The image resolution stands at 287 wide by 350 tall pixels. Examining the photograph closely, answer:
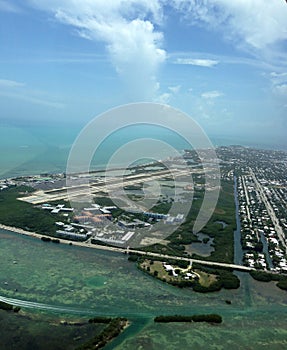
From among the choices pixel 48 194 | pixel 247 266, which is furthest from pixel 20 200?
pixel 247 266

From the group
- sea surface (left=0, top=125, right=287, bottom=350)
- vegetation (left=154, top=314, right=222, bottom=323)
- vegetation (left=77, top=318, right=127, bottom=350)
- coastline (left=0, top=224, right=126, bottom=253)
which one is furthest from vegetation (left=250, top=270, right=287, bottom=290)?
vegetation (left=77, top=318, right=127, bottom=350)

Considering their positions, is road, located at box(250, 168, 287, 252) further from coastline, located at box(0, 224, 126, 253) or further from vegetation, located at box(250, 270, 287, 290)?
coastline, located at box(0, 224, 126, 253)

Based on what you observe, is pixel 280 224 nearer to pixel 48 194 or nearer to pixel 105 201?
pixel 105 201

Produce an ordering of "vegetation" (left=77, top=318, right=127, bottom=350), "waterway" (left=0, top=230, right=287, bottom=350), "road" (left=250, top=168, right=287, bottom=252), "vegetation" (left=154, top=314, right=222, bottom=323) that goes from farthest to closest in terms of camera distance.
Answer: "road" (left=250, top=168, right=287, bottom=252)
"vegetation" (left=154, top=314, right=222, bottom=323)
"waterway" (left=0, top=230, right=287, bottom=350)
"vegetation" (left=77, top=318, right=127, bottom=350)

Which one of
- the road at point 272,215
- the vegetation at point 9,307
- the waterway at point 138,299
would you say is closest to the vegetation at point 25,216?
the waterway at point 138,299

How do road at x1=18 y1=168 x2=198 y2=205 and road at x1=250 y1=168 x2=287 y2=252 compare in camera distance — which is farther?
road at x1=18 y1=168 x2=198 y2=205

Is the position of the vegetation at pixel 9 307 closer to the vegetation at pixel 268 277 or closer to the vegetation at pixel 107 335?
the vegetation at pixel 107 335

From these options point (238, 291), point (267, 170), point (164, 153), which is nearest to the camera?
point (238, 291)

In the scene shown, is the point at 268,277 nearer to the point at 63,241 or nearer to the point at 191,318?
the point at 191,318
